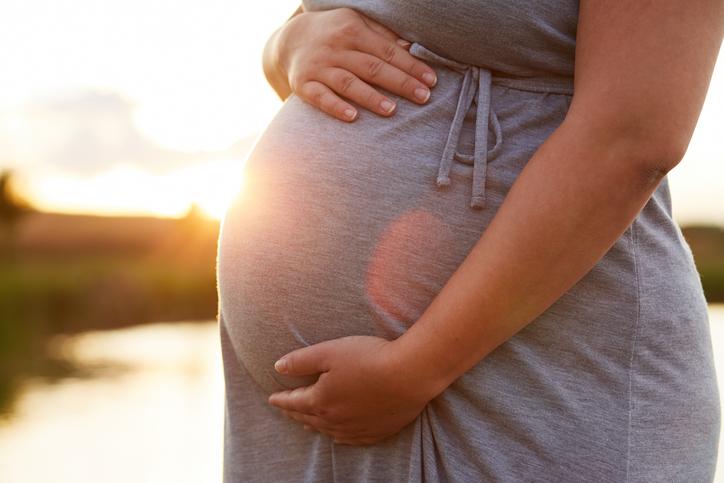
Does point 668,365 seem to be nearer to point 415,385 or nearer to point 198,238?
point 415,385

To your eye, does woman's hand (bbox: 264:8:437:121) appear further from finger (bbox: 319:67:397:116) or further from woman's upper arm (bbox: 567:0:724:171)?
woman's upper arm (bbox: 567:0:724:171)

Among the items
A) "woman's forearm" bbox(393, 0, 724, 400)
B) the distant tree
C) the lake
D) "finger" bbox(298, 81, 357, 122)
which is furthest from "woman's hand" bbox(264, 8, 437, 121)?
the distant tree

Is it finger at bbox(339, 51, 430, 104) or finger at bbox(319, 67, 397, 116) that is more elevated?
finger at bbox(339, 51, 430, 104)

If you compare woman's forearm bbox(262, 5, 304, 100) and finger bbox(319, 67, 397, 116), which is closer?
finger bbox(319, 67, 397, 116)

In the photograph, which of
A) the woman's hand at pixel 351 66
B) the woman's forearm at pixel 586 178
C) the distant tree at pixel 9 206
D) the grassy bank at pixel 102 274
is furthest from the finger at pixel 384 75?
the distant tree at pixel 9 206

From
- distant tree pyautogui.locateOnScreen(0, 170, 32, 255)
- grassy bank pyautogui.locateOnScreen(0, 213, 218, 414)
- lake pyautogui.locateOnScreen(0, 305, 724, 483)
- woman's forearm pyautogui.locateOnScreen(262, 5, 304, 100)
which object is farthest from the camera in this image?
distant tree pyautogui.locateOnScreen(0, 170, 32, 255)

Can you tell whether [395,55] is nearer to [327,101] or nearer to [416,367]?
[327,101]

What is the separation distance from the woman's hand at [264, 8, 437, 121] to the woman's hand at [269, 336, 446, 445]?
1.04 feet

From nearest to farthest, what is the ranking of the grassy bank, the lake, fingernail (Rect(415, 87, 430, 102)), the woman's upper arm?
the woman's upper arm < fingernail (Rect(415, 87, 430, 102)) < the lake < the grassy bank

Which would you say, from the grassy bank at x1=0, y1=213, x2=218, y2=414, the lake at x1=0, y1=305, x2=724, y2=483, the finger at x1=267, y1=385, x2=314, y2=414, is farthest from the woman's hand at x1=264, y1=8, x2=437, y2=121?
the grassy bank at x1=0, y1=213, x2=218, y2=414

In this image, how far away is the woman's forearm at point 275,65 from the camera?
1.39 metres

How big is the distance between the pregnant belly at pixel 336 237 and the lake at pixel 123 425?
3359mm

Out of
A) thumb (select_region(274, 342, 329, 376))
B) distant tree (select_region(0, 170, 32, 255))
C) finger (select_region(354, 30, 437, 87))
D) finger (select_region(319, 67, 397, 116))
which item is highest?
finger (select_region(354, 30, 437, 87))

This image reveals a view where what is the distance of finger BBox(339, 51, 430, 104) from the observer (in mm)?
1067
